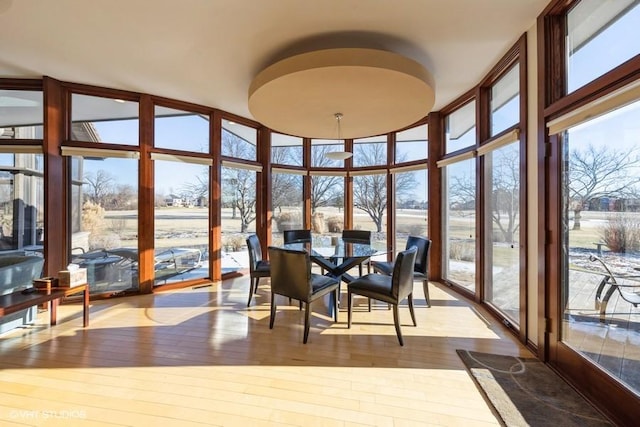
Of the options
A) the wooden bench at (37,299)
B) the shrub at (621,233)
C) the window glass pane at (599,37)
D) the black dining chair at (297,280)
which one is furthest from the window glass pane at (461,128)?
the wooden bench at (37,299)

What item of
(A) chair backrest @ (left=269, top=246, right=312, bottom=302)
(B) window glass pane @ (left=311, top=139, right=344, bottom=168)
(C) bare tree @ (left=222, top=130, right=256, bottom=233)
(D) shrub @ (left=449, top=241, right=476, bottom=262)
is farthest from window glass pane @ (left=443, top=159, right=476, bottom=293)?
(C) bare tree @ (left=222, top=130, right=256, bottom=233)

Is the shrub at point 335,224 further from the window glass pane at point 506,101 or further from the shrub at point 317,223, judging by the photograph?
the window glass pane at point 506,101

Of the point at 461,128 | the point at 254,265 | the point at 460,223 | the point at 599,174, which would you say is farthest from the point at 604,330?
the point at 254,265

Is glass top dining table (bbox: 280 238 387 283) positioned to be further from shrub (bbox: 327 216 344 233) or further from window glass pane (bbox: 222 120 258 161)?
window glass pane (bbox: 222 120 258 161)

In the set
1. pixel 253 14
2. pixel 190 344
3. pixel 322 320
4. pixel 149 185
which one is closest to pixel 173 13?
pixel 253 14

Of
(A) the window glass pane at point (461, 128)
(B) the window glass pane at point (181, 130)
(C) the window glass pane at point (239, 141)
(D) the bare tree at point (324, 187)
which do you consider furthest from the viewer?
(D) the bare tree at point (324, 187)

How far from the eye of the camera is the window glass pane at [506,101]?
3020 millimetres

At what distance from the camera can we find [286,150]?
574 centimetres

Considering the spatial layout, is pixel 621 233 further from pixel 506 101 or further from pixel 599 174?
pixel 506 101

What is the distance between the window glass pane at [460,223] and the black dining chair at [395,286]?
1.58m

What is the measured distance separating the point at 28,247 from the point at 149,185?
5.40 feet

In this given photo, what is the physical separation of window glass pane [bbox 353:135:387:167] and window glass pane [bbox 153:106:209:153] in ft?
9.33

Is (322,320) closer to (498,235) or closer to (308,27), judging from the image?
(498,235)

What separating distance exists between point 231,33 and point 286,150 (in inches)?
125
